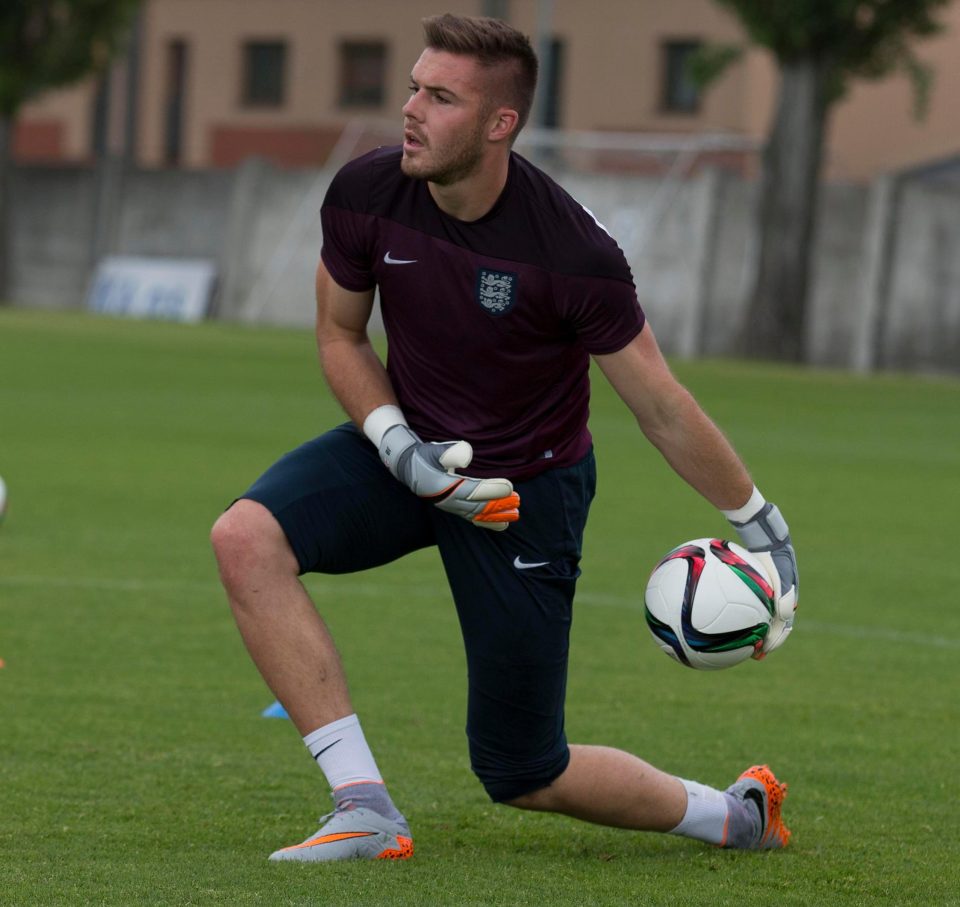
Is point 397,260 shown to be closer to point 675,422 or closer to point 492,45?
point 492,45

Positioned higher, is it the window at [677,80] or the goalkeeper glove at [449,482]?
the goalkeeper glove at [449,482]

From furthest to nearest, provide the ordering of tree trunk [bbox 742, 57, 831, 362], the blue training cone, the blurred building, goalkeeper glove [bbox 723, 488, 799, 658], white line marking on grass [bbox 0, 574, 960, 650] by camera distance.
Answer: the blurred building, tree trunk [bbox 742, 57, 831, 362], white line marking on grass [bbox 0, 574, 960, 650], the blue training cone, goalkeeper glove [bbox 723, 488, 799, 658]

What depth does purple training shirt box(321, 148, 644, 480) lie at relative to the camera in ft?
16.7

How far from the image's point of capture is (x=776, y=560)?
5.24 meters

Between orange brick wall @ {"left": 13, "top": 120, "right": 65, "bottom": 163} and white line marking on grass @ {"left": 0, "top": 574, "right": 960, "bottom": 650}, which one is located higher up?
white line marking on grass @ {"left": 0, "top": 574, "right": 960, "bottom": 650}

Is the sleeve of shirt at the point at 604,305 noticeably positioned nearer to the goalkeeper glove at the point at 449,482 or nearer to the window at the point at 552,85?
the goalkeeper glove at the point at 449,482

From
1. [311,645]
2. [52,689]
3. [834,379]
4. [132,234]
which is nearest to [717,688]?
[52,689]

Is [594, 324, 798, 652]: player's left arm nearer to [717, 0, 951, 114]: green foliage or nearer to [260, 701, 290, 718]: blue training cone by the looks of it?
[260, 701, 290, 718]: blue training cone

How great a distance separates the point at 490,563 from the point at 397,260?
792 mm

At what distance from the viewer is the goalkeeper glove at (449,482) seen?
5047mm

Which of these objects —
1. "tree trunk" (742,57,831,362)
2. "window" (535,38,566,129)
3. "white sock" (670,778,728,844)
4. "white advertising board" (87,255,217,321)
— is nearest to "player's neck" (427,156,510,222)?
"white sock" (670,778,728,844)

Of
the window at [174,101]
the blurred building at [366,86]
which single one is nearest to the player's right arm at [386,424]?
the blurred building at [366,86]

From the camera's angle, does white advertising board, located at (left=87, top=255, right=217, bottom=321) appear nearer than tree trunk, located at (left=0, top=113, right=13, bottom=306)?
Yes

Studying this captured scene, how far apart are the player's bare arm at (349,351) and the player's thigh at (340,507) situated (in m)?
0.13
